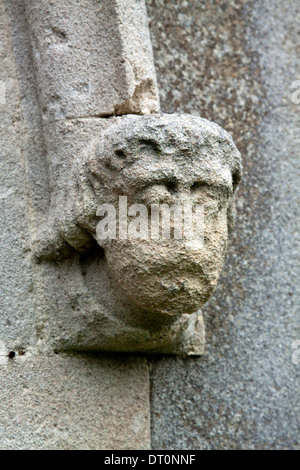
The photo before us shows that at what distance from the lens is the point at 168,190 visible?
1.29 meters

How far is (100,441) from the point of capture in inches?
60.4

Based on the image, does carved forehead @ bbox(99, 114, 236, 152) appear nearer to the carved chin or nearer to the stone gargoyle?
the stone gargoyle

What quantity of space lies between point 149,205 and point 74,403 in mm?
494

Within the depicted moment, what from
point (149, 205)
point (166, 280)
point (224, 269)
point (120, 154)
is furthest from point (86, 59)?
point (224, 269)

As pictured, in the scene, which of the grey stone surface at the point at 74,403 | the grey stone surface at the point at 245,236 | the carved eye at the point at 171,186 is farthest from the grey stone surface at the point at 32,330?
the carved eye at the point at 171,186

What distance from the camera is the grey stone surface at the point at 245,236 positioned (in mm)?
1695

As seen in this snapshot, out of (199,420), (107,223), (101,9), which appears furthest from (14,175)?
(199,420)

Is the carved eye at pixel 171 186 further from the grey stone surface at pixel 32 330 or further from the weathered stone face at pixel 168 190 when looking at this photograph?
the grey stone surface at pixel 32 330

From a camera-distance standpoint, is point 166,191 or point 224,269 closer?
point 166,191

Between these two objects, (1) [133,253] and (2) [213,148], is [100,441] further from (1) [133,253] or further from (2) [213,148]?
(2) [213,148]

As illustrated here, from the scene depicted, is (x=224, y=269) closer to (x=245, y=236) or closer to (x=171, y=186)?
(x=245, y=236)

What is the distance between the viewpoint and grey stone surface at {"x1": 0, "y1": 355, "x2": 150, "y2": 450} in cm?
142
